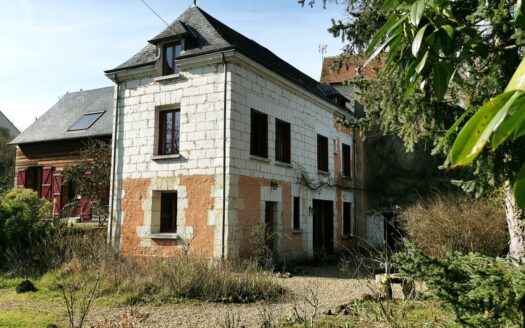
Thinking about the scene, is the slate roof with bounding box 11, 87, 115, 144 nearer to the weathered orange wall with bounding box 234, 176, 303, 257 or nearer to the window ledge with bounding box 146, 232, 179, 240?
the window ledge with bounding box 146, 232, 179, 240

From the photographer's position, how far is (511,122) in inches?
26.0

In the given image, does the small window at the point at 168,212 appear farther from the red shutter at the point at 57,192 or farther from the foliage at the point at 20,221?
the red shutter at the point at 57,192

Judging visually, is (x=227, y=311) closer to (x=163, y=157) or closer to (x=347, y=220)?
(x=163, y=157)

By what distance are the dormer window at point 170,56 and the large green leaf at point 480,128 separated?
12382 millimetres

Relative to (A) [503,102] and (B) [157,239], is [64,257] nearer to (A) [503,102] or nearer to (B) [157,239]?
(B) [157,239]

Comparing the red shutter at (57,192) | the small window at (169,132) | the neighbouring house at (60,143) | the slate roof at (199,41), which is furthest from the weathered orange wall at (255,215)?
the red shutter at (57,192)

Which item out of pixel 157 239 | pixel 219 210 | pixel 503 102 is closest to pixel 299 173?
pixel 219 210

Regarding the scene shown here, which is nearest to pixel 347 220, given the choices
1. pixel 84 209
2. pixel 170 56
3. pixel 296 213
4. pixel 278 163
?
pixel 296 213

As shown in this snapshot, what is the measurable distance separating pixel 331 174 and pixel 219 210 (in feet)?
21.3

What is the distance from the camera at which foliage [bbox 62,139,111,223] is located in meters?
14.5

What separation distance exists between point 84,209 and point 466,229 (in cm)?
1349

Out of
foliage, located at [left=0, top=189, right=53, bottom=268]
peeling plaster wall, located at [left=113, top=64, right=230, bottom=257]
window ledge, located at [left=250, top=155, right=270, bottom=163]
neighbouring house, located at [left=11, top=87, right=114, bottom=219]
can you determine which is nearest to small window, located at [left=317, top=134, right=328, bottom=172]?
window ledge, located at [left=250, top=155, right=270, bottom=163]

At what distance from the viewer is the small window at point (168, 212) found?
12141 millimetres

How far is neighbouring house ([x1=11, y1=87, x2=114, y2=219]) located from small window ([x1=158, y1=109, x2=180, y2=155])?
5.18 meters
